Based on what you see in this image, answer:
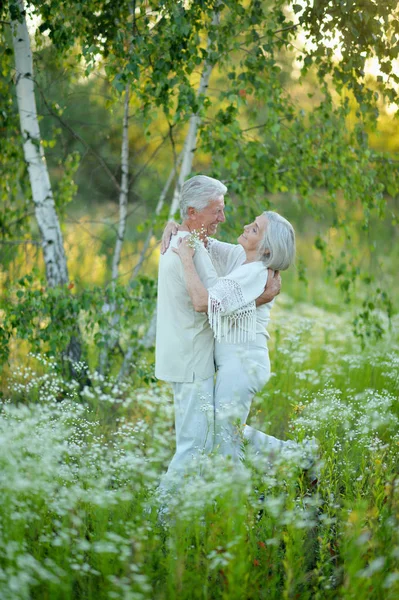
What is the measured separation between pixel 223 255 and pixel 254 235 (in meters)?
0.36

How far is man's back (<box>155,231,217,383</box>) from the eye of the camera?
3625 mm

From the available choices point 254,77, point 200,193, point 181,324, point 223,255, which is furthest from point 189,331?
point 254,77

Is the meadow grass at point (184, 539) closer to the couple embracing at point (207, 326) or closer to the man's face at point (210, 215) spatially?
the couple embracing at point (207, 326)

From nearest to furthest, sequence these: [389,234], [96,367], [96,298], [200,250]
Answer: [200,250] < [96,298] < [96,367] < [389,234]

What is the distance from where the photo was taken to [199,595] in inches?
97.3

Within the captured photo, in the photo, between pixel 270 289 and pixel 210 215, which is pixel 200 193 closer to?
pixel 210 215

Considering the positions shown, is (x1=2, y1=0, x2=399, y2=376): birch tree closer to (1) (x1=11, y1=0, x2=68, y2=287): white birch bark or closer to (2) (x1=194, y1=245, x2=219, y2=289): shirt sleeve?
(1) (x1=11, y1=0, x2=68, y2=287): white birch bark

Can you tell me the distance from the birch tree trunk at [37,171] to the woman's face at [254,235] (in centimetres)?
171

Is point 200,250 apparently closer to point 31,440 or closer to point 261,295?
point 261,295

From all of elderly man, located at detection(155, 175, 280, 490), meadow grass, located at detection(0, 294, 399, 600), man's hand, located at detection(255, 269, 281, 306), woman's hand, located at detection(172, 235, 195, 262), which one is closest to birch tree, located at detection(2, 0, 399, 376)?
elderly man, located at detection(155, 175, 280, 490)

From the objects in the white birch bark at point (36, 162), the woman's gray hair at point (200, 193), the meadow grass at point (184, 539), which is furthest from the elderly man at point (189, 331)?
the white birch bark at point (36, 162)

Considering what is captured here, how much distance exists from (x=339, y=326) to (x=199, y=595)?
535 cm

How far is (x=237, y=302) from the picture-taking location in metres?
3.48

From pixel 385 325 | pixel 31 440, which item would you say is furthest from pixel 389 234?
pixel 31 440
